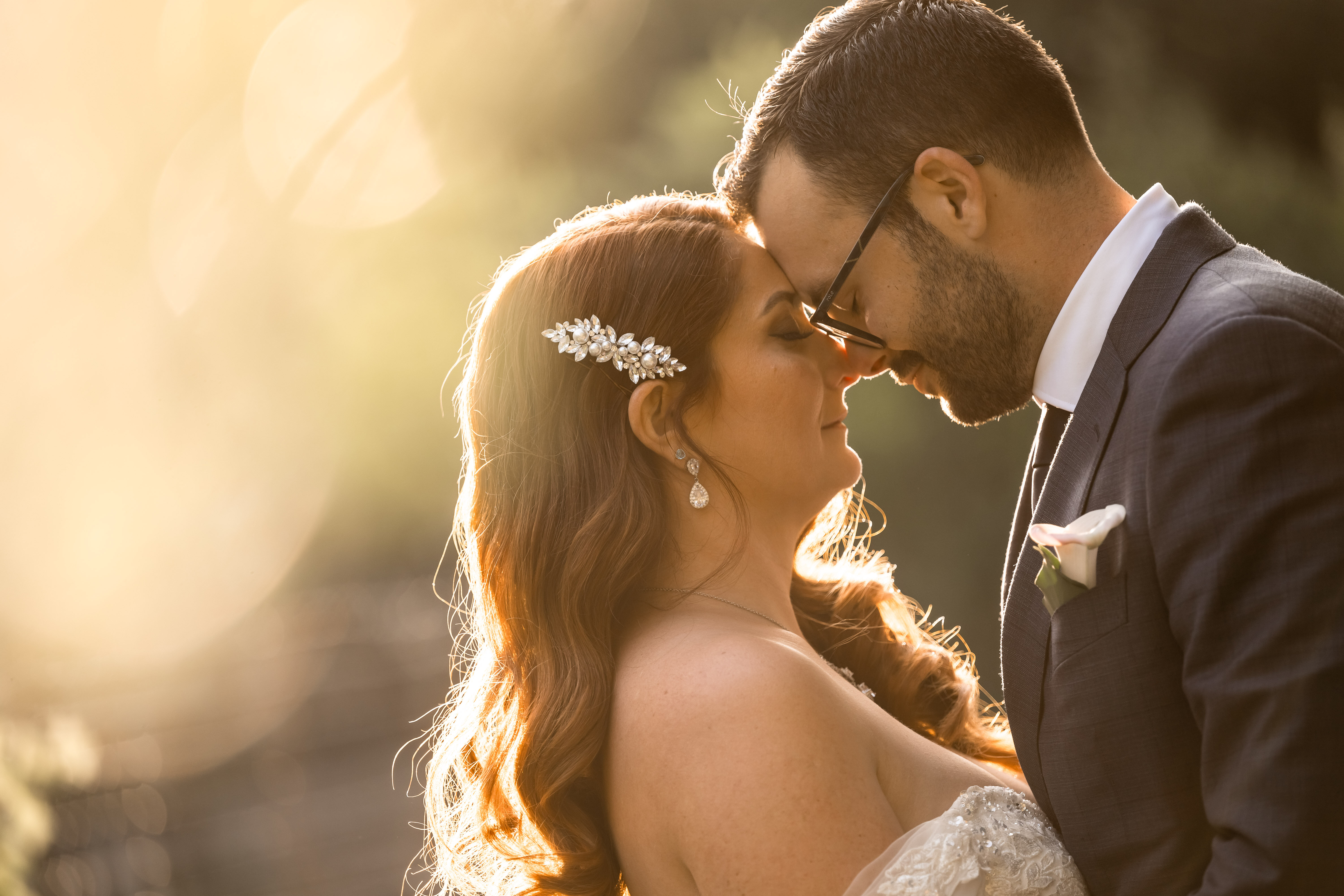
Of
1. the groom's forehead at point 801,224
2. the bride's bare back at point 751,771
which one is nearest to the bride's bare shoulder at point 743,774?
the bride's bare back at point 751,771

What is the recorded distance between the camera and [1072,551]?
163 centimetres

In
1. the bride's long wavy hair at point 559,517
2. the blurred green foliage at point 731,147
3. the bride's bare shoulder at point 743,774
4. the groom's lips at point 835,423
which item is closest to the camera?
the bride's bare shoulder at point 743,774

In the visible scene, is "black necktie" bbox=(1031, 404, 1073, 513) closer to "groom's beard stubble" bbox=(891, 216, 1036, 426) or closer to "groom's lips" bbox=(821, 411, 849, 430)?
"groom's beard stubble" bbox=(891, 216, 1036, 426)

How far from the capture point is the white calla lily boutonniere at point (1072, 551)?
1.62m

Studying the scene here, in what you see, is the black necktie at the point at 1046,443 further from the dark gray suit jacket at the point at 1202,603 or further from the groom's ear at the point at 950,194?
the groom's ear at the point at 950,194

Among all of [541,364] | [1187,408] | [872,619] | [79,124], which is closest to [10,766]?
[541,364]

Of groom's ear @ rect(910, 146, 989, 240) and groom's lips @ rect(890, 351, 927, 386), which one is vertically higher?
groom's ear @ rect(910, 146, 989, 240)

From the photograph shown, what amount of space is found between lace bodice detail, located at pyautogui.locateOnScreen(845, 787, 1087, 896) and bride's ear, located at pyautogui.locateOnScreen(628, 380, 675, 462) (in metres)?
1.03

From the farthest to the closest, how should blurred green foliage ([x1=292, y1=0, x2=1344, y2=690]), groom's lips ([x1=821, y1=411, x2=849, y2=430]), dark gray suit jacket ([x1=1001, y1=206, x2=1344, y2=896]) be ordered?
blurred green foliage ([x1=292, y1=0, x2=1344, y2=690]) → groom's lips ([x1=821, y1=411, x2=849, y2=430]) → dark gray suit jacket ([x1=1001, y1=206, x2=1344, y2=896])

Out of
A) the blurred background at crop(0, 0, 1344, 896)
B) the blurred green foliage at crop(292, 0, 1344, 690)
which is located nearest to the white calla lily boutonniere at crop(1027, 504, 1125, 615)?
the blurred green foliage at crop(292, 0, 1344, 690)

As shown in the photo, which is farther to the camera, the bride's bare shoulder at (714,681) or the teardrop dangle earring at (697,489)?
the teardrop dangle earring at (697,489)

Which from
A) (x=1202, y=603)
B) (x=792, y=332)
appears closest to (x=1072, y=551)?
(x=1202, y=603)

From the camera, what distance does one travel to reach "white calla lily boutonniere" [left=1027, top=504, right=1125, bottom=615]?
162cm

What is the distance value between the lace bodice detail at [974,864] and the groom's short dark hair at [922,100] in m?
1.27
